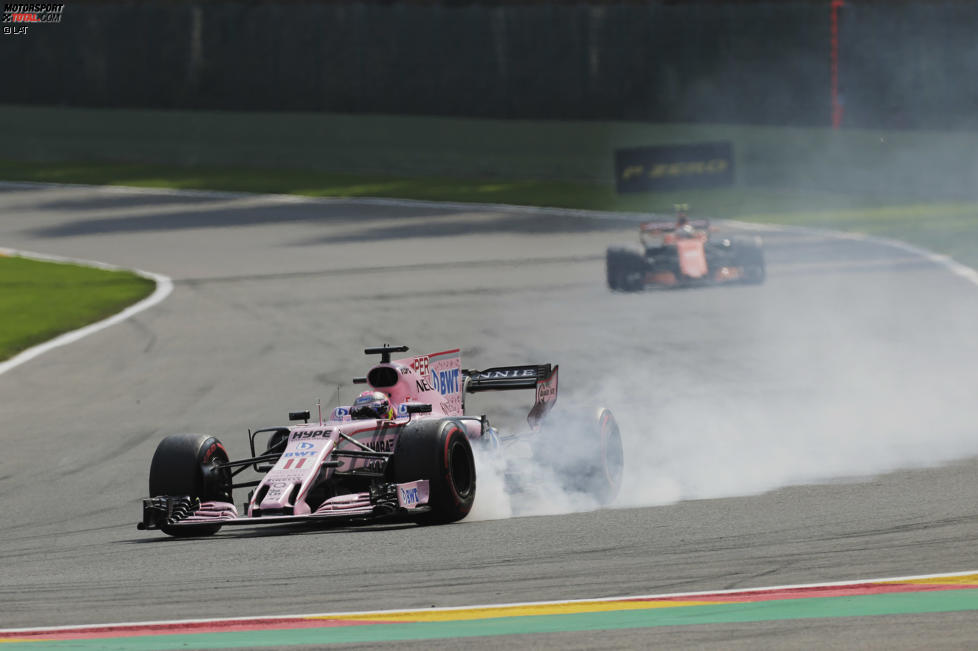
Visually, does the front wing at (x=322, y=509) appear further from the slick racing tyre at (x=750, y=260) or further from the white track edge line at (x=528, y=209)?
the white track edge line at (x=528, y=209)

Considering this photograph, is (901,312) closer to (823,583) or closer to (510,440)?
(510,440)

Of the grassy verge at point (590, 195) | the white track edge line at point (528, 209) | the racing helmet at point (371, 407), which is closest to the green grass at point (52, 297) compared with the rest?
the racing helmet at point (371, 407)

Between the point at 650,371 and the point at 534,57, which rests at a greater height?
the point at 534,57

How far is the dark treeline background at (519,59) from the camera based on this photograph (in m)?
33.7

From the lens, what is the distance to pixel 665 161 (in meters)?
25.2

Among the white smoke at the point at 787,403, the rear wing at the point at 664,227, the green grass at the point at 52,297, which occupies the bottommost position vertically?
the white smoke at the point at 787,403

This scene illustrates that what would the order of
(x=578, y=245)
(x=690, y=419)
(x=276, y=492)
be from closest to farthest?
1. (x=276, y=492)
2. (x=690, y=419)
3. (x=578, y=245)

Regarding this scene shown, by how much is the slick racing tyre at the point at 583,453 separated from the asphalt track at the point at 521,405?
287mm

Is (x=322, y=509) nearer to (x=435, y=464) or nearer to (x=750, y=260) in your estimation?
(x=435, y=464)

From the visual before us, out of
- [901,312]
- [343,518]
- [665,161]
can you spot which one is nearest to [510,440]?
[343,518]

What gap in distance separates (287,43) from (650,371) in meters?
27.2

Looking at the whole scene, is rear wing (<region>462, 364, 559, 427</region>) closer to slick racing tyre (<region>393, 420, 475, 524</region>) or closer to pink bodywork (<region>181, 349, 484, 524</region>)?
pink bodywork (<region>181, 349, 484, 524</region>)

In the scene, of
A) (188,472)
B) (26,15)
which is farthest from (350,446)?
(26,15)

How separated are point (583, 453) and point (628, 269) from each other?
471 inches
